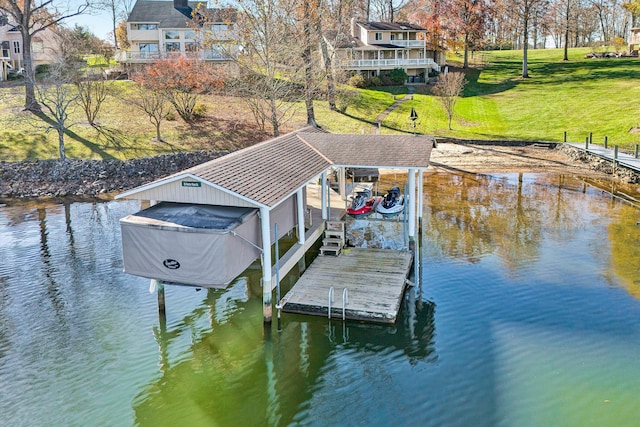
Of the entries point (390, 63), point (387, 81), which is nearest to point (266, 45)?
point (387, 81)

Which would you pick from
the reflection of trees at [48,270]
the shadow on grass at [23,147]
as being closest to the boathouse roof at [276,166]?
the reflection of trees at [48,270]

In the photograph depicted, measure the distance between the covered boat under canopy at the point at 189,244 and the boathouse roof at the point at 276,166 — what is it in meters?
0.53

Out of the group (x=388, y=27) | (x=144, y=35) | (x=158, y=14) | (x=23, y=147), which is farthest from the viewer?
(x=388, y=27)

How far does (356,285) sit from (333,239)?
3.12m

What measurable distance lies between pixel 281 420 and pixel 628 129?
3796 centimetres

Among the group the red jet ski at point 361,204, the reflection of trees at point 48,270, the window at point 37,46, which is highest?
the window at point 37,46

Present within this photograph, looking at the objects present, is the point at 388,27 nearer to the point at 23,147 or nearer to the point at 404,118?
the point at 404,118

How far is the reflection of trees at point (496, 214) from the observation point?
71.3 ft

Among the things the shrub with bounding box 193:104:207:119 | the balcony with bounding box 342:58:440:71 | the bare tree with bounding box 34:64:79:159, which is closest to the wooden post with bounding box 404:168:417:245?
the bare tree with bounding box 34:64:79:159

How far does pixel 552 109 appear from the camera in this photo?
160 feet

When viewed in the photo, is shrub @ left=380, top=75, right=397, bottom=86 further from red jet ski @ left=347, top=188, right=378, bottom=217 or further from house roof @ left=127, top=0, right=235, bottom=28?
red jet ski @ left=347, top=188, right=378, bottom=217

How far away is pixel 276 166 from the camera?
1753 cm

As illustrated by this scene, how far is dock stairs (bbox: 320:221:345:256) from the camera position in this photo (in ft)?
65.3

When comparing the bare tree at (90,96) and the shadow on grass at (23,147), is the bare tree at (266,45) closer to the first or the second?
the bare tree at (90,96)
